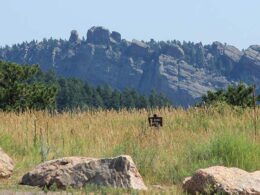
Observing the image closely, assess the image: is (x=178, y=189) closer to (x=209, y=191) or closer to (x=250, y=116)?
(x=209, y=191)

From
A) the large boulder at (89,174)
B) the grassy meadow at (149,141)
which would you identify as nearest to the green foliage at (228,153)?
the grassy meadow at (149,141)

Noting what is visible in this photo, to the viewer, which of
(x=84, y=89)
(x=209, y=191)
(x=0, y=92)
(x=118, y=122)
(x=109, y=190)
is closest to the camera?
(x=209, y=191)

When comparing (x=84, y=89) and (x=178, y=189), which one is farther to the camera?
(x=84, y=89)

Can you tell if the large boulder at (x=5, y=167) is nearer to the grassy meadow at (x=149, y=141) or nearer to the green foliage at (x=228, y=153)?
the grassy meadow at (x=149, y=141)

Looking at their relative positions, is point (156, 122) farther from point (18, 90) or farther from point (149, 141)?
point (18, 90)

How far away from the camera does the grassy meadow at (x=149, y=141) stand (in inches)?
364

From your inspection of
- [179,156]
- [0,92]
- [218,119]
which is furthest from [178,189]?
[0,92]

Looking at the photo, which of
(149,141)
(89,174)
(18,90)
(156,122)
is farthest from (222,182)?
(18,90)

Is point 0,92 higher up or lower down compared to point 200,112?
higher up

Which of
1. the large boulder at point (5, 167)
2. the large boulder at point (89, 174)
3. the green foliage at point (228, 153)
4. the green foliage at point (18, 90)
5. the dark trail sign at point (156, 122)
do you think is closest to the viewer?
the large boulder at point (89, 174)

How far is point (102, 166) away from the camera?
826 cm

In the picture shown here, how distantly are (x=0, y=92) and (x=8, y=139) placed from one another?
28.0 m

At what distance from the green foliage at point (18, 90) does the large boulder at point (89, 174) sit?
30.3m

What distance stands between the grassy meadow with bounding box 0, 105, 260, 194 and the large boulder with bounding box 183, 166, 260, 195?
0.31 metres
